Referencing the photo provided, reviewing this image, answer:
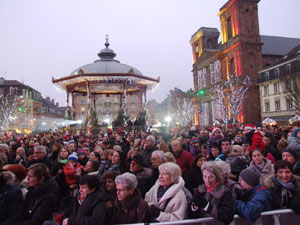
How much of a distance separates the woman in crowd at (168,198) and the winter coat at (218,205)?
0.21m

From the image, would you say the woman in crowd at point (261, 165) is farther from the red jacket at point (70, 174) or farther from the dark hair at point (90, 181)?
the red jacket at point (70, 174)

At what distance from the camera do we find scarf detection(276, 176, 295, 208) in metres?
3.27

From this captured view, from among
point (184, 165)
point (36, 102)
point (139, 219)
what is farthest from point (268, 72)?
point (36, 102)

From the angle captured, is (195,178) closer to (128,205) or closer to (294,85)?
(128,205)

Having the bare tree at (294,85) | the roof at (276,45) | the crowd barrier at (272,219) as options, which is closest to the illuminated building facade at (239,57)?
the roof at (276,45)

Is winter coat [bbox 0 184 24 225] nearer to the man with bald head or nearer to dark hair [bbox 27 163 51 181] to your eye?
dark hair [bbox 27 163 51 181]

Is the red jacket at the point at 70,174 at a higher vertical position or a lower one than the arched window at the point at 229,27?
lower

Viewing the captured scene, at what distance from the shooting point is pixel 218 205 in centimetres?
295

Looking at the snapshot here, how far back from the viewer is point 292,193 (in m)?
3.36

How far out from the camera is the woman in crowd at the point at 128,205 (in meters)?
3.06

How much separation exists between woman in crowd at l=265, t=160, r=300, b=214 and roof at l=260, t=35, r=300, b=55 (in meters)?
55.9

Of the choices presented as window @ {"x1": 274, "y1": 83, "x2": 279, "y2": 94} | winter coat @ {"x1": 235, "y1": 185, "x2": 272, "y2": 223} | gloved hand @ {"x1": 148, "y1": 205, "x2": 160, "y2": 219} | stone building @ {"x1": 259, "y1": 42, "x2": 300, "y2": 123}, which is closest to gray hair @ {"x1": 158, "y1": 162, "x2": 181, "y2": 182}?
gloved hand @ {"x1": 148, "y1": 205, "x2": 160, "y2": 219}

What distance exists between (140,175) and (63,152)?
8.82 feet

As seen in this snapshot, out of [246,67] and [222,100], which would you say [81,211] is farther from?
[246,67]
